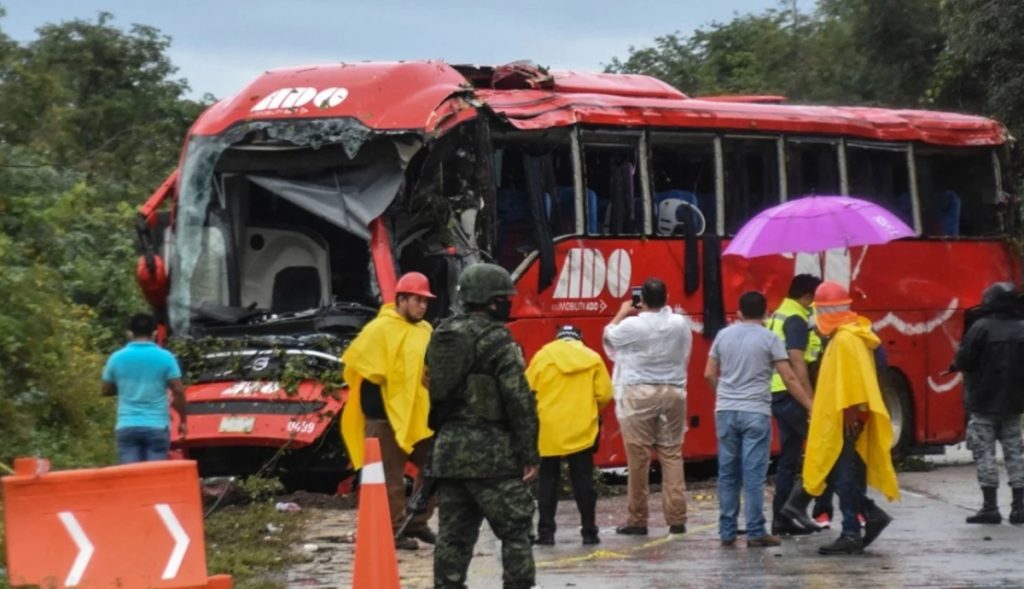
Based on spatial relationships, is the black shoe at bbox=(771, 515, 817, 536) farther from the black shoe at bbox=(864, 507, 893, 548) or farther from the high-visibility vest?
the black shoe at bbox=(864, 507, 893, 548)

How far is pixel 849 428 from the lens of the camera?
13.0 m

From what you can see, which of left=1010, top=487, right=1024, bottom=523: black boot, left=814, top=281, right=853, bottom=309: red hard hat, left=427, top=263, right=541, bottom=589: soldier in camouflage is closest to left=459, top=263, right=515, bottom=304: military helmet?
left=427, top=263, right=541, bottom=589: soldier in camouflage

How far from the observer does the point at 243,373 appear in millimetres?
16438

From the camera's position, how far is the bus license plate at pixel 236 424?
52.5 ft

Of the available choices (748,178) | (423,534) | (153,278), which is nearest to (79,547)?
(423,534)

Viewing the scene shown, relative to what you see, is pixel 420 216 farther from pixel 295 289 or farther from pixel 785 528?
pixel 785 528

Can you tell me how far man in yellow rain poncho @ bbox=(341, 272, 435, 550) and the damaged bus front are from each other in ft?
6.48

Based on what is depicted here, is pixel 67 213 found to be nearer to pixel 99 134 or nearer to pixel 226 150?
pixel 226 150

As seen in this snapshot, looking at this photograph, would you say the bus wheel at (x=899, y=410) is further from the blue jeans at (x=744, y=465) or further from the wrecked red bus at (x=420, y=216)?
the blue jeans at (x=744, y=465)

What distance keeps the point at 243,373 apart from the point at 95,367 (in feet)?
22.4

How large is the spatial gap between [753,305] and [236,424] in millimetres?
4497

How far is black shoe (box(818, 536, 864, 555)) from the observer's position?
13.2 metres

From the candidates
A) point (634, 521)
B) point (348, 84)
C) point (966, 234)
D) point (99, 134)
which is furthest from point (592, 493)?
point (99, 134)

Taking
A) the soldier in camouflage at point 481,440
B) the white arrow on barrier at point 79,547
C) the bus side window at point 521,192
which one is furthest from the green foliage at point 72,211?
the soldier in camouflage at point 481,440
